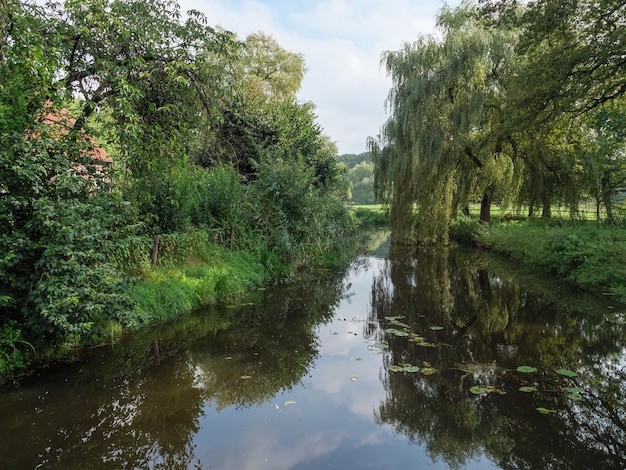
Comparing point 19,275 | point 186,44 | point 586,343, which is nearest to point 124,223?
point 19,275

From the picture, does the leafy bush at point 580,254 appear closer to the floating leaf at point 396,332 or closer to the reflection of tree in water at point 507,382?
the reflection of tree in water at point 507,382

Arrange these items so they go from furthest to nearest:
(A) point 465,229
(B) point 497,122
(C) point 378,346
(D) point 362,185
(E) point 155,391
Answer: (D) point 362,185, (A) point 465,229, (B) point 497,122, (C) point 378,346, (E) point 155,391

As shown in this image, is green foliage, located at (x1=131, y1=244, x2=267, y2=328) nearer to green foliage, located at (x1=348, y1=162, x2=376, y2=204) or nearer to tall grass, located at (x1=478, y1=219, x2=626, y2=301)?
tall grass, located at (x1=478, y1=219, x2=626, y2=301)

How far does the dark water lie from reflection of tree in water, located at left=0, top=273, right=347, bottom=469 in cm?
2

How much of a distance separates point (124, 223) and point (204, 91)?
3122mm

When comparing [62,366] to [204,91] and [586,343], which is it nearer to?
[204,91]

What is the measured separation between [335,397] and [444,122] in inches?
499

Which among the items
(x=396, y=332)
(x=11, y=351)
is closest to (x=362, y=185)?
(x=396, y=332)

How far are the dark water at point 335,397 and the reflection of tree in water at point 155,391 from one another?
0.02 meters

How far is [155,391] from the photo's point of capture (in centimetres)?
440

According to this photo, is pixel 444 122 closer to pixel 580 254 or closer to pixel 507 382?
pixel 580 254

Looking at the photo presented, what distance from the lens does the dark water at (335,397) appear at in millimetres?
3438

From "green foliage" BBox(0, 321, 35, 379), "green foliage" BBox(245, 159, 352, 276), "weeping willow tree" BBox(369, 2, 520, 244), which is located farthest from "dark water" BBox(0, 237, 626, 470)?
"weeping willow tree" BBox(369, 2, 520, 244)

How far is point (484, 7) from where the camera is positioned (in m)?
9.50
